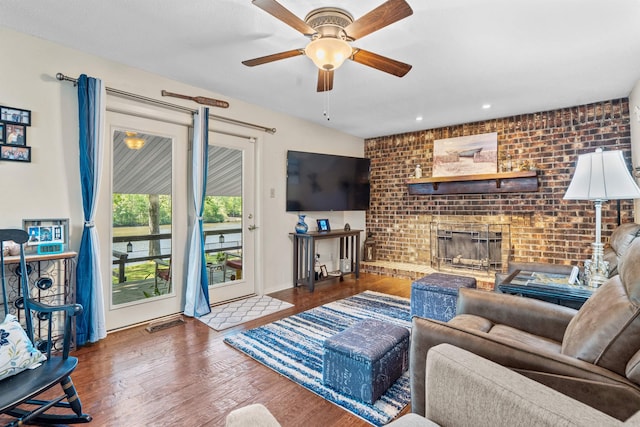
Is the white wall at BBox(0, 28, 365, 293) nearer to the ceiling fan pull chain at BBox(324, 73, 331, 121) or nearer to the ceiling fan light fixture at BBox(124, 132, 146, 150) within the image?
the ceiling fan light fixture at BBox(124, 132, 146, 150)

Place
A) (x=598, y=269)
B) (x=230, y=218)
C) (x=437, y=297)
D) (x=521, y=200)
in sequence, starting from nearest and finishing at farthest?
(x=598, y=269)
(x=437, y=297)
(x=230, y=218)
(x=521, y=200)

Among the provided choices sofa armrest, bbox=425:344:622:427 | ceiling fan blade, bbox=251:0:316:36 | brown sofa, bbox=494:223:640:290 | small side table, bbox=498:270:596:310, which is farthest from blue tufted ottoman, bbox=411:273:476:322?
ceiling fan blade, bbox=251:0:316:36

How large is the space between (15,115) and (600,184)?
162 inches

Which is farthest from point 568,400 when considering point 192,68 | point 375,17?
point 192,68

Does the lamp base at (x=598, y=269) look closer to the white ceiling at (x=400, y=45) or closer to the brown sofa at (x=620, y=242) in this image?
the brown sofa at (x=620, y=242)

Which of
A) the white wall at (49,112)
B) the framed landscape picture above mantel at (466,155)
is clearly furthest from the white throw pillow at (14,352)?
the framed landscape picture above mantel at (466,155)

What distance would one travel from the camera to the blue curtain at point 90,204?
249 cm

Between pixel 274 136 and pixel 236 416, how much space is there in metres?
3.76

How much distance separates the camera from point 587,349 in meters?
1.16

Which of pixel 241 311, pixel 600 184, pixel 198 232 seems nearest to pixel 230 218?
pixel 198 232

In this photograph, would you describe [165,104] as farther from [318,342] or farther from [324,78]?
[318,342]

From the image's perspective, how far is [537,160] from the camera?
13.7ft

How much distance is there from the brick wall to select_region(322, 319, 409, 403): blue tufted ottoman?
3.20m

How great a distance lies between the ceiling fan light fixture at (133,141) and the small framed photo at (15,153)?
0.73 m
